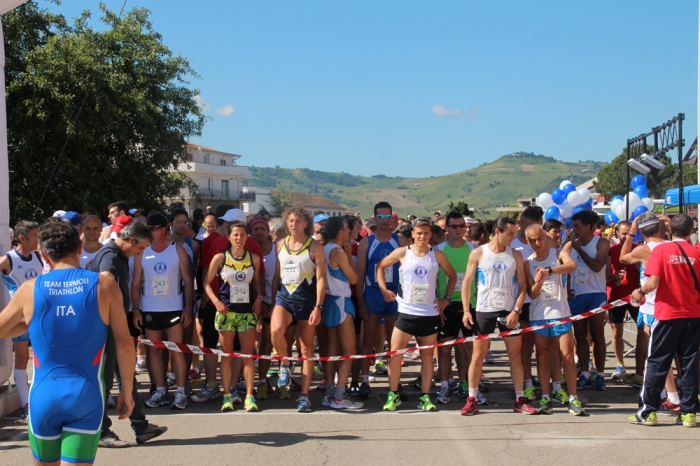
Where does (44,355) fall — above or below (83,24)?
below

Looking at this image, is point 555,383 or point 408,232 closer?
point 555,383

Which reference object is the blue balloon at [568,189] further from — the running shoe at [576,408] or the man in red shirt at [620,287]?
the running shoe at [576,408]

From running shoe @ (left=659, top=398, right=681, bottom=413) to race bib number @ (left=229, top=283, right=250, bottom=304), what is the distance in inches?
175

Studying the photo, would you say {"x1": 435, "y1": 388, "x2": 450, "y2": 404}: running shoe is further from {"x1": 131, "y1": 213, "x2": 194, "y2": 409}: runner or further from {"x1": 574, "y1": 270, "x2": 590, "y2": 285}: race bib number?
{"x1": 131, "y1": 213, "x2": 194, "y2": 409}: runner

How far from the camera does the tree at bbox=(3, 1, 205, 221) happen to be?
23.1 meters

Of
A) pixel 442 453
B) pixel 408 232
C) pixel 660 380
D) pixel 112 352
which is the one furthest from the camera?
pixel 408 232

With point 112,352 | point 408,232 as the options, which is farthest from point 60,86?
point 112,352

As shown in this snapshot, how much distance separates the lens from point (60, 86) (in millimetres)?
23141

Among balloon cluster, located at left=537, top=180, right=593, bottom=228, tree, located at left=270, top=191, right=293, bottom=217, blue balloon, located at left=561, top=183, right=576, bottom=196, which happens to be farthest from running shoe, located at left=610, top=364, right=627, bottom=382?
tree, located at left=270, top=191, right=293, bottom=217

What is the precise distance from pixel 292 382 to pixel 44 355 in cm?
514

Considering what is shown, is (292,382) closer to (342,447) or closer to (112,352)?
(342,447)

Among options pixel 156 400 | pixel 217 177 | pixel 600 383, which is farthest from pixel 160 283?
pixel 217 177

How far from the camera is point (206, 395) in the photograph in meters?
7.71

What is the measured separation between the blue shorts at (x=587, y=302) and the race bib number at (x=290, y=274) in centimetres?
343
